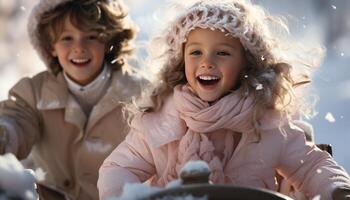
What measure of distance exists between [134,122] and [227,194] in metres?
1.28

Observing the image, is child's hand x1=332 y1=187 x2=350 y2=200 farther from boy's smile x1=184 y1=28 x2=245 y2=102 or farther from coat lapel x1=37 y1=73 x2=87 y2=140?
coat lapel x1=37 y1=73 x2=87 y2=140

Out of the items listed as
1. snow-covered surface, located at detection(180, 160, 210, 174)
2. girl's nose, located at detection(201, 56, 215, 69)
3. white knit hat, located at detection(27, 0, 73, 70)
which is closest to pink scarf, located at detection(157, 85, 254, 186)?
girl's nose, located at detection(201, 56, 215, 69)

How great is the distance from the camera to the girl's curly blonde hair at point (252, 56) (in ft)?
10.5

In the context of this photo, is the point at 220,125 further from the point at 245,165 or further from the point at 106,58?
the point at 106,58

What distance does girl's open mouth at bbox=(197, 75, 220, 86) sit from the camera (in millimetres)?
3174

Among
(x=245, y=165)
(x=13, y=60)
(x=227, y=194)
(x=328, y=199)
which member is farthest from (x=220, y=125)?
(x=13, y=60)

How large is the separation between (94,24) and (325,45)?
2.30m

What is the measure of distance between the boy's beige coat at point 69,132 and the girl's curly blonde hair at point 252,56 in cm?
84

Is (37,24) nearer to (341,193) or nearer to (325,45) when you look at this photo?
(341,193)

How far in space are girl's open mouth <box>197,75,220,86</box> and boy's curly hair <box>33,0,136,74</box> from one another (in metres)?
1.20

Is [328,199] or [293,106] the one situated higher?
[293,106]

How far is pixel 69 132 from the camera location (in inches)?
167

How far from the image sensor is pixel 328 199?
2938 mm

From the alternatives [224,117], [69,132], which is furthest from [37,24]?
[224,117]
